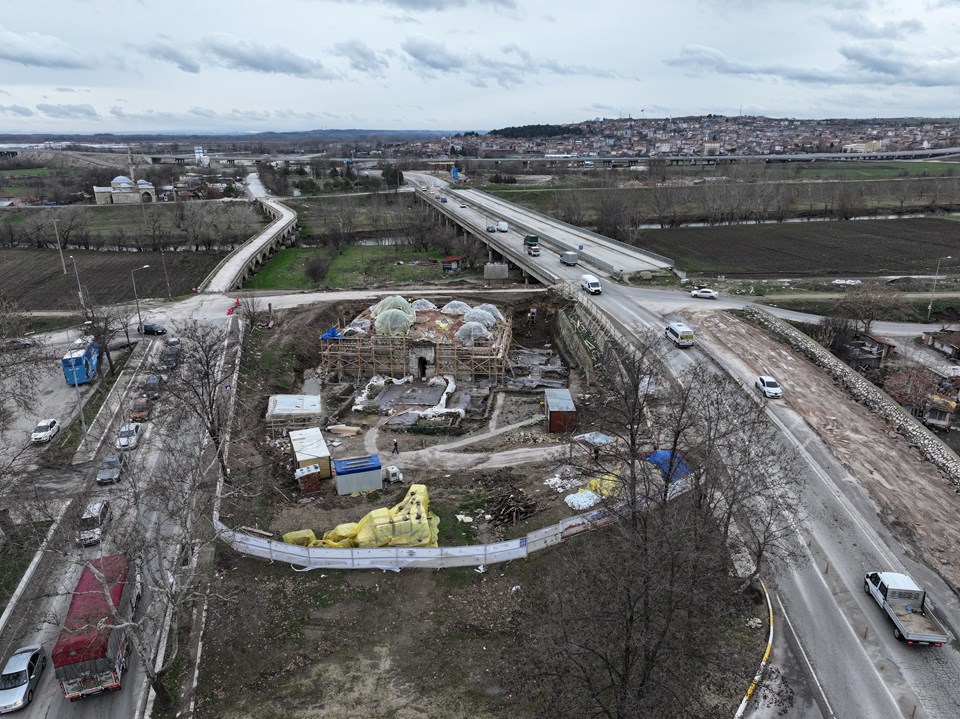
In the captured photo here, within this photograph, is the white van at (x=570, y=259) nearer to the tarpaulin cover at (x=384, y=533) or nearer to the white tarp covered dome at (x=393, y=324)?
the white tarp covered dome at (x=393, y=324)

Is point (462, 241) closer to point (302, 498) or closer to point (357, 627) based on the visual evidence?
point (302, 498)

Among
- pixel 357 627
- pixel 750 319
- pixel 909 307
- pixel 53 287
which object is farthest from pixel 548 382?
pixel 53 287

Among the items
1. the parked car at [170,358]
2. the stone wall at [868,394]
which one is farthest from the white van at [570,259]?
the parked car at [170,358]

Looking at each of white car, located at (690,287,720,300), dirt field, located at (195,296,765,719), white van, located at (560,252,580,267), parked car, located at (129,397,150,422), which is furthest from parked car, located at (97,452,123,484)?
white van, located at (560,252,580,267)

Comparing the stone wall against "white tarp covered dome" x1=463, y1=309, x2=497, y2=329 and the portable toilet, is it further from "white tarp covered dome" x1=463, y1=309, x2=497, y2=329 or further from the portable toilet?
the portable toilet

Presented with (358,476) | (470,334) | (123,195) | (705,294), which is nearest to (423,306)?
(470,334)

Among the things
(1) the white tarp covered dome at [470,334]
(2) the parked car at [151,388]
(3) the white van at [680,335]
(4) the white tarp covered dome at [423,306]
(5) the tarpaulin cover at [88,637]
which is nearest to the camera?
(5) the tarpaulin cover at [88,637]
